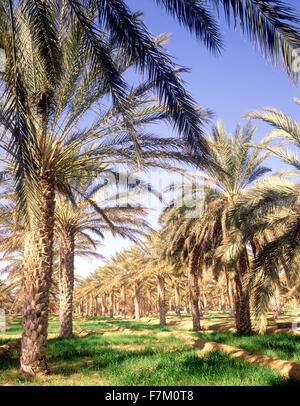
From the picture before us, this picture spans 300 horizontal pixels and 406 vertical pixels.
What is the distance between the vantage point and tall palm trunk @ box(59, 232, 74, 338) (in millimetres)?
12102

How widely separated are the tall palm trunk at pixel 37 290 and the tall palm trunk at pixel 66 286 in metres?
5.94

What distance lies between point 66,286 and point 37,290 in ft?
20.5

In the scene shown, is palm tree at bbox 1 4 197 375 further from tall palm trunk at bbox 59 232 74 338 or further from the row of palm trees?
tall palm trunk at bbox 59 232 74 338

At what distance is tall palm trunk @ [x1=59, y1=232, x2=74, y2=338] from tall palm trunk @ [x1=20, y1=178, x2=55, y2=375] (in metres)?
5.94

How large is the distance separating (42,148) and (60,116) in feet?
3.61

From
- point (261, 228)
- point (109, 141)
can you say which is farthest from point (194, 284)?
point (109, 141)

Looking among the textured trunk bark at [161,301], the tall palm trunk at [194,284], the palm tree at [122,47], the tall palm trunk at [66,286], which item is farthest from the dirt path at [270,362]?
the textured trunk bark at [161,301]

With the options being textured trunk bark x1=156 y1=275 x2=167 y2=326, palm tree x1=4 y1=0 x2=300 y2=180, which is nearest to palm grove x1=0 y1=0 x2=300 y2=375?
palm tree x1=4 y1=0 x2=300 y2=180

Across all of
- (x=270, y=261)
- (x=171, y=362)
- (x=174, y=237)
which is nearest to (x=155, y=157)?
(x=270, y=261)

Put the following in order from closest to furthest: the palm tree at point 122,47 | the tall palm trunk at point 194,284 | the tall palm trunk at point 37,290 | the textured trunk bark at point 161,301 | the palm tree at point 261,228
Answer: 1. the palm tree at point 122,47
2. the tall palm trunk at point 37,290
3. the palm tree at point 261,228
4. the tall palm trunk at point 194,284
5. the textured trunk bark at point 161,301

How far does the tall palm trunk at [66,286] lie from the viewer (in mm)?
12102

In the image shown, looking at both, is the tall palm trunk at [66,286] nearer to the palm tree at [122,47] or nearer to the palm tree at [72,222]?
the palm tree at [72,222]
